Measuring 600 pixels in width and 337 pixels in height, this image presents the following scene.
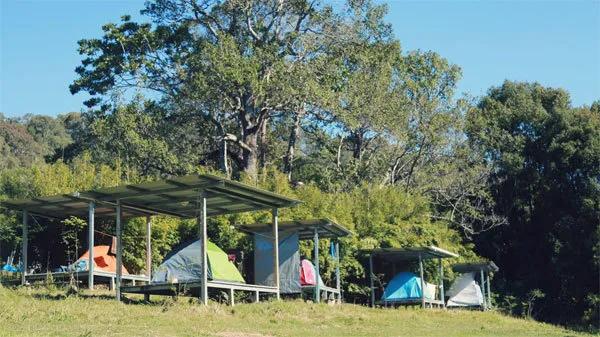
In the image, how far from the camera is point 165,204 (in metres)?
18.9

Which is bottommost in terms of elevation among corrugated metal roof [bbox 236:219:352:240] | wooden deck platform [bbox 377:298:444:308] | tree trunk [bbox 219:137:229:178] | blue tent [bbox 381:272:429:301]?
wooden deck platform [bbox 377:298:444:308]

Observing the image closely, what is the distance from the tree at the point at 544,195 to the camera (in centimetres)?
3347

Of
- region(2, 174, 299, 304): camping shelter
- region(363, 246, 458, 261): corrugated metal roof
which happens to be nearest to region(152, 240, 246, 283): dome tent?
region(2, 174, 299, 304): camping shelter

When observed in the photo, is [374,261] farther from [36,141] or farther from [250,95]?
[36,141]

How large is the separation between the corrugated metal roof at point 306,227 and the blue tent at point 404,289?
11.4 ft

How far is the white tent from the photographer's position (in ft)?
89.0

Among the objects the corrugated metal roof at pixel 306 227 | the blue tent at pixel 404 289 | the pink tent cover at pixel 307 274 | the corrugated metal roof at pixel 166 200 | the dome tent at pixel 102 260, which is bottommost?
the blue tent at pixel 404 289

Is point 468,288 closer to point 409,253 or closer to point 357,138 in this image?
point 409,253

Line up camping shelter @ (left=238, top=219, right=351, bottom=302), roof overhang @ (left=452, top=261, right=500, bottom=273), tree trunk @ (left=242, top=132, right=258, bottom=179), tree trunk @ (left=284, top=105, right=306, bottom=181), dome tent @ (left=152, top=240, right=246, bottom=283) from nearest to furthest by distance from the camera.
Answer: dome tent @ (left=152, top=240, right=246, bottom=283), camping shelter @ (left=238, top=219, right=351, bottom=302), roof overhang @ (left=452, top=261, right=500, bottom=273), tree trunk @ (left=242, top=132, right=258, bottom=179), tree trunk @ (left=284, top=105, right=306, bottom=181)

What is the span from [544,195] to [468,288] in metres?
10.7

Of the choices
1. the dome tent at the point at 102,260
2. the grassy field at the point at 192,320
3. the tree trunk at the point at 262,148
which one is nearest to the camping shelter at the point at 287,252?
the grassy field at the point at 192,320

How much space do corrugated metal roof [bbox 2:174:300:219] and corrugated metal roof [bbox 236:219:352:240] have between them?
1.24 m

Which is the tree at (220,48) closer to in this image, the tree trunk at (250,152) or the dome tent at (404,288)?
the tree trunk at (250,152)

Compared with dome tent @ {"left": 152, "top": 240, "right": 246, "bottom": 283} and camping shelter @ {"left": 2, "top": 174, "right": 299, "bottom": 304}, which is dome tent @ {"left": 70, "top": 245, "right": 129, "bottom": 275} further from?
dome tent @ {"left": 152, "top": 240, "right": 246, "bottom": 283}
